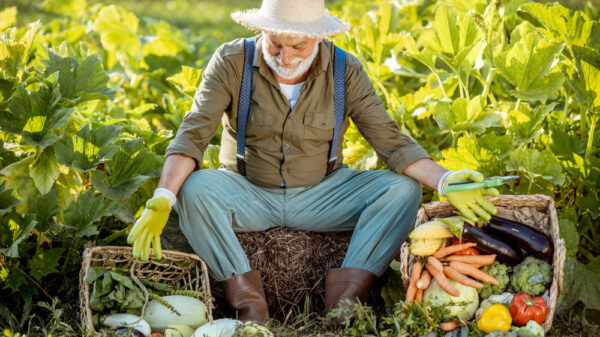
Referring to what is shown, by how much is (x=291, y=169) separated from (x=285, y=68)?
0.45 meters

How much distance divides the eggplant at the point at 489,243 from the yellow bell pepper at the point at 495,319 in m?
0.26

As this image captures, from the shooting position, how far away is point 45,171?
3141mm

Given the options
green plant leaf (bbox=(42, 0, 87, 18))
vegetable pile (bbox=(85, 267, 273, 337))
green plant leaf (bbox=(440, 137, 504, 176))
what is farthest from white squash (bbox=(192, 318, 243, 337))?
green plant leaf (bbox=(42, 0, 87, 18))

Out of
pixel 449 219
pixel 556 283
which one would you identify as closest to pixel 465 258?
pixel 449 219

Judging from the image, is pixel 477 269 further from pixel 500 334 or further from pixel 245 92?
pixel 245 92

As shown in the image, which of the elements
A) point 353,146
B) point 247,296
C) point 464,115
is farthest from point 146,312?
point 464,115

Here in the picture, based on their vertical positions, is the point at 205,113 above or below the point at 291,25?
below

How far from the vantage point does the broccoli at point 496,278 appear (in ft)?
9.25

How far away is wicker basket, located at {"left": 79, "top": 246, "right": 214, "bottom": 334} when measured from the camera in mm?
2834

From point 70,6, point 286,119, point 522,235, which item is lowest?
point 522,235

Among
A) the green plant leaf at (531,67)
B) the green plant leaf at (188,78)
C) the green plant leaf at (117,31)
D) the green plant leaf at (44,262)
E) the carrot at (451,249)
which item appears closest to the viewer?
the carrot at (451,249)

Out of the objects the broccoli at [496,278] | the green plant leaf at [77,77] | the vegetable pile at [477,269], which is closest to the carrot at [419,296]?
the vegetable pile at [477,269]

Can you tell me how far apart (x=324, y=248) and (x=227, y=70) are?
2.96ft

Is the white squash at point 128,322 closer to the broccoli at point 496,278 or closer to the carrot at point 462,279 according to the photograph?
the carrot at point 462,279
